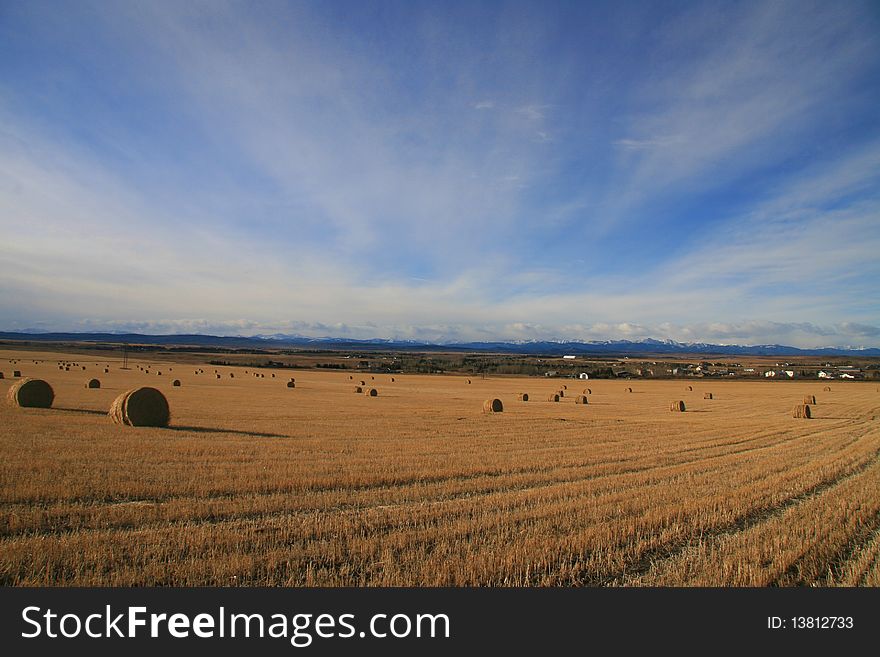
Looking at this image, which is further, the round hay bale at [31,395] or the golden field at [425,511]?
the round hay bale at [31,395]

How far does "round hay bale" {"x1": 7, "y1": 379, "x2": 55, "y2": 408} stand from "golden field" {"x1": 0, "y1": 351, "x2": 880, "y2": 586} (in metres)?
7.19

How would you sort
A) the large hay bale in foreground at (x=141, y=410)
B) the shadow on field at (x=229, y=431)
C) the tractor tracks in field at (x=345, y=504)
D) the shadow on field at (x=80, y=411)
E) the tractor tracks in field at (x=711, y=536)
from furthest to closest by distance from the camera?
the shadow on field at (x=80, y=411), the large hay bale in foreground at (x=141, y=410), the shadow on field at (x=229, y=431), the tractor tracks in field at (x=345, y=504), the tractor tracks in field at (x=711, y=536)

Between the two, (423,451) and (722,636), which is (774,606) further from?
(423,451)

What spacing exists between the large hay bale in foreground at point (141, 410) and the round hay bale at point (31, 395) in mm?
6739

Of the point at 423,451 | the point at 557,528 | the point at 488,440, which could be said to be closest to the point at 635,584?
the point at 557,528

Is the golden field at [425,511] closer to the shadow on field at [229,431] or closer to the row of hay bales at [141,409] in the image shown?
the shadow on field at [229,431]

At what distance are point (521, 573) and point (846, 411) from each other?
36919 mm

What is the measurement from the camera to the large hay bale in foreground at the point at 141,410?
61.6 ft

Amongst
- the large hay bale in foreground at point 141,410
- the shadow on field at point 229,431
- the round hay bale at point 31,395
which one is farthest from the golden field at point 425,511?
the round hay bale at point 31,395

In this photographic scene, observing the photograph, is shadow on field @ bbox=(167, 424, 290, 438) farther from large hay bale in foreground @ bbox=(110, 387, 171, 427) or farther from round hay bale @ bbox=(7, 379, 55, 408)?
round hay bale @ bbox=(7, 379, 55, 408)

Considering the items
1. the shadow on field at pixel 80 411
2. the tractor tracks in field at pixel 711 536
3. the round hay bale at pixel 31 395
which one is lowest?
the shadow on field at pixel 80 411

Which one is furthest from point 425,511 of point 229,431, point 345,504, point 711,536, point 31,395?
point 31,395

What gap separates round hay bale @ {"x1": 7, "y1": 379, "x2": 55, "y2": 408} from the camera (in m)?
22.9

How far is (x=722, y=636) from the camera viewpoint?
15.8 ft
